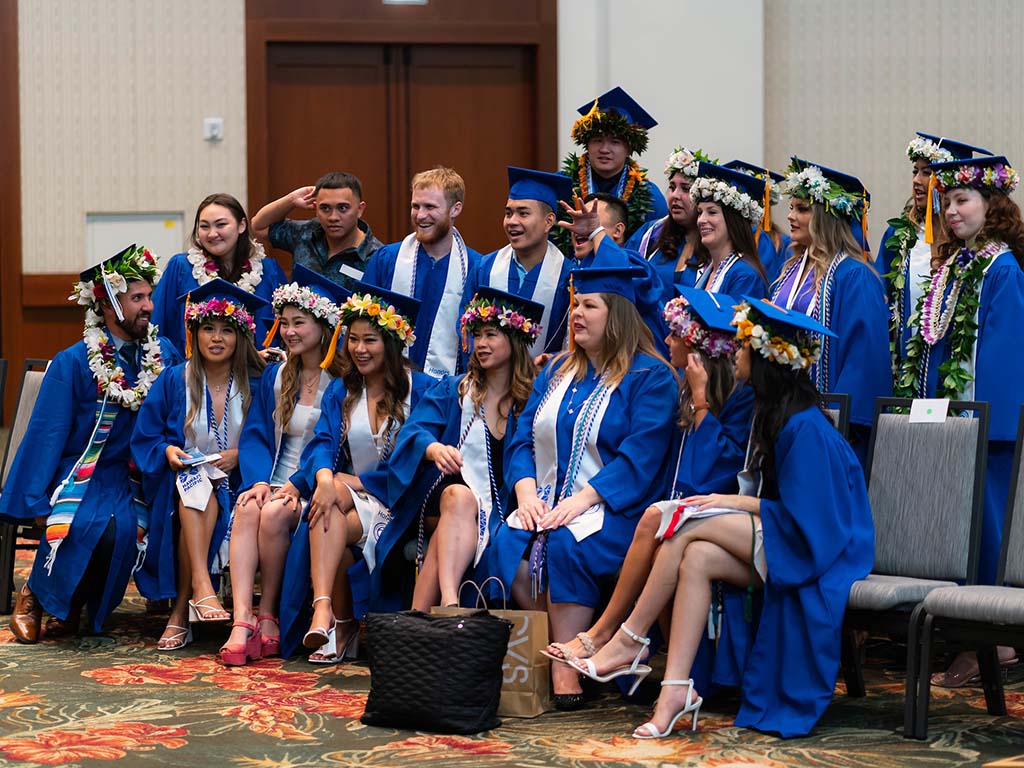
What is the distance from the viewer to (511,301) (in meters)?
4.98

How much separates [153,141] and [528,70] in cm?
249

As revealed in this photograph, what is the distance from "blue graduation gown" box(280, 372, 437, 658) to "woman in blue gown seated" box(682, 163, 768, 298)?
3.74 ft

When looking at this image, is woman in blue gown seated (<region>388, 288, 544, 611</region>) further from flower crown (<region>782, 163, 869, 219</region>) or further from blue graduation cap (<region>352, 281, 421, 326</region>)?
flower crown (<region>782, 163, 869, 219</region>)

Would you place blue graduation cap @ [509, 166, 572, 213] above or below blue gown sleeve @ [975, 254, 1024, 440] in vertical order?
above

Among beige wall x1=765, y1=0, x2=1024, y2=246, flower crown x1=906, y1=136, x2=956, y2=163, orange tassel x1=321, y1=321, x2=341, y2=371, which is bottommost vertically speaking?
orange tassel x1=321, y1=321, x2=341, y2=371

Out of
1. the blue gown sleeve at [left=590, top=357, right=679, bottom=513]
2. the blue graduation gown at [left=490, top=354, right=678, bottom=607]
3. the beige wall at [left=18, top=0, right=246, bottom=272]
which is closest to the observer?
the blue graduation gown at [left=490, top=354, right=678, bottom=607]

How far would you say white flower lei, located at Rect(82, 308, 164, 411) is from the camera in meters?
5.60

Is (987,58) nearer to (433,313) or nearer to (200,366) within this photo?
(433,313)

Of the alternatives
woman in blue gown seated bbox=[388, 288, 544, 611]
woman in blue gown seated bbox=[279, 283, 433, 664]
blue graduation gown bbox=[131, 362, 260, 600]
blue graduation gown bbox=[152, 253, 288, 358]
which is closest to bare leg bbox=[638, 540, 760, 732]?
woman in blue gown seated bbox=[388, 288, 544, 611]

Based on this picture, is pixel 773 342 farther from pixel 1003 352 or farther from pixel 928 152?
pixel 928 152

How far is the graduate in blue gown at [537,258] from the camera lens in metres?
5.53

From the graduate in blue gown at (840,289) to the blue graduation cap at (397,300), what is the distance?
129 cm

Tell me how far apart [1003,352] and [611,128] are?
77.6 inches

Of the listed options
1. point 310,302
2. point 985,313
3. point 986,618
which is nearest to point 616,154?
point 310,302
